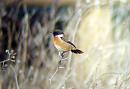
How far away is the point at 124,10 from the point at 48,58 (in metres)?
1.31

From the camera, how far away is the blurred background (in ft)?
12.0

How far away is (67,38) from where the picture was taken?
446cm

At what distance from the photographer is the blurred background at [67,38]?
12.0 feet

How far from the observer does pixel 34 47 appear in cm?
488

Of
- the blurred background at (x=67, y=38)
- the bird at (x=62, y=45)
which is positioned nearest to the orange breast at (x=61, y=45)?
the bird at (x=62, y=45)

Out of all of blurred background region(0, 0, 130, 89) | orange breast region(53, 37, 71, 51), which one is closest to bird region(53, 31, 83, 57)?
orange breast region(53, 37, 71, 51)

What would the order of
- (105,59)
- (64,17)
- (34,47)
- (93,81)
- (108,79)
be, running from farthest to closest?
(64,17) → (34,47) → (105,59) → (108,79) → (93,81)

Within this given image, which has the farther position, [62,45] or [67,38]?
[67,38]

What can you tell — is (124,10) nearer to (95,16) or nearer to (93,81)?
(95,16)

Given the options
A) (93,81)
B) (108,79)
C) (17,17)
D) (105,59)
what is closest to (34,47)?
(17,17)

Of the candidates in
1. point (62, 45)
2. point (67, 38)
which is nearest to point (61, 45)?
point (62, 45)

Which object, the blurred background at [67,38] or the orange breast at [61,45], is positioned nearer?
the orange breast at [61,45]

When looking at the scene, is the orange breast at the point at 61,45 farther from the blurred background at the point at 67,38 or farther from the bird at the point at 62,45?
the blurred background at the point at 67,38

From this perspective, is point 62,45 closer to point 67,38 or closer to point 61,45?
point 61,45
